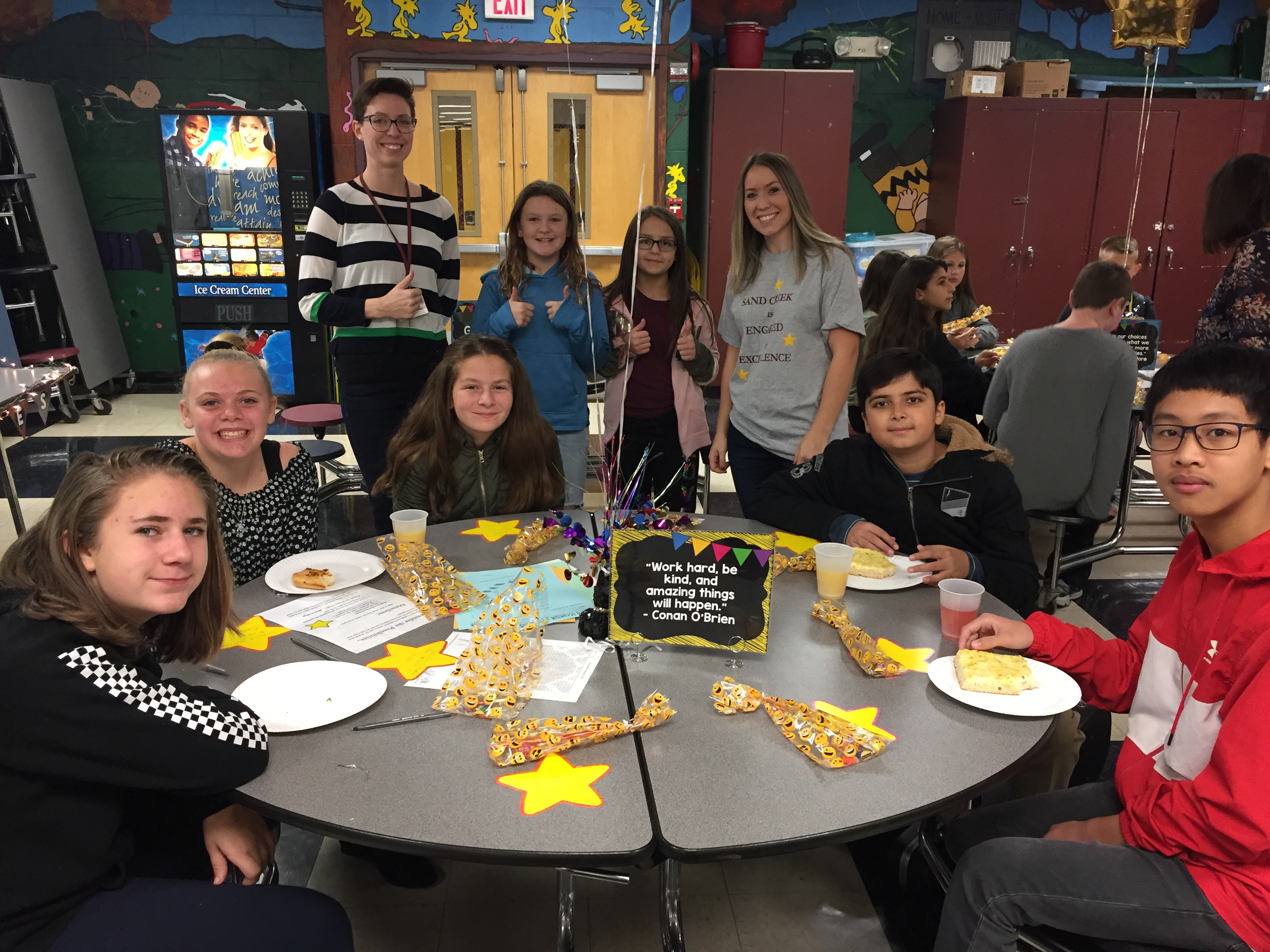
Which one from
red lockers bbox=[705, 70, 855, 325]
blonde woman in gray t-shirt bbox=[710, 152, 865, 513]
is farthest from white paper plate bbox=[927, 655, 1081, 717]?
red lockers bbox=[705, 70, 855, 325]

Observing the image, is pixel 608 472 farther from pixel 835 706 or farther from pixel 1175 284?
pixel 1175 284

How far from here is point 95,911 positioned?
115cm

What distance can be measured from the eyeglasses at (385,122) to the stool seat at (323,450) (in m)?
1.49

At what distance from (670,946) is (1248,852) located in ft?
2.53

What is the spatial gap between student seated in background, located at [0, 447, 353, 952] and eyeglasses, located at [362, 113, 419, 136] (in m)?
1.52

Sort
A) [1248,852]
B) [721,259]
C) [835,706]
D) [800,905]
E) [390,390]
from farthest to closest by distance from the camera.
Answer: [721,259]
[390,390]
[800,905]
[835,706]
[1248,852]

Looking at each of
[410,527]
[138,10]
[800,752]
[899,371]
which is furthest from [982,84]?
[800,752]

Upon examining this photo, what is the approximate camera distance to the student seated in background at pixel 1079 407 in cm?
292

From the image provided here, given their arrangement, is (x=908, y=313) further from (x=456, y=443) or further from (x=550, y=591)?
(x=550, y=591)

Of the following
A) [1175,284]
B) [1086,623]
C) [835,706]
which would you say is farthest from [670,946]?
[1175,284]

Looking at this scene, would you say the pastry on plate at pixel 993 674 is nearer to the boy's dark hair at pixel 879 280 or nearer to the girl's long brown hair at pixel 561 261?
the girl's long brown hair at pixel 561 261

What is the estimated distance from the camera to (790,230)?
255 cm

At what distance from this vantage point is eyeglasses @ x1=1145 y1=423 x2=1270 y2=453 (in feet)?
4.12

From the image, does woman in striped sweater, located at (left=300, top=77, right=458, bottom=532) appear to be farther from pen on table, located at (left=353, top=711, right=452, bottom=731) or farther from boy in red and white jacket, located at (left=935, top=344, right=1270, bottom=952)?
boy in red and white jacket, located at (left=935, top=344, right=1270, bottom=952)
